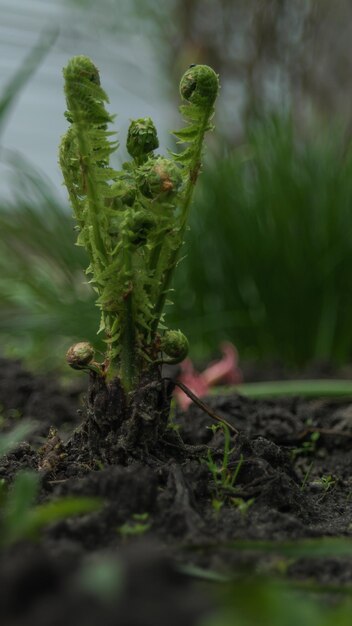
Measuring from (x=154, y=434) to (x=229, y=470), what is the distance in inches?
4.6

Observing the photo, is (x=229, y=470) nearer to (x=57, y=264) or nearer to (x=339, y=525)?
(x=339, y=525)

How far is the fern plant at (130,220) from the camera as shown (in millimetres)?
1049

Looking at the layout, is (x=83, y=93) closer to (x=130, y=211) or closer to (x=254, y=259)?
(x=130, y=211)

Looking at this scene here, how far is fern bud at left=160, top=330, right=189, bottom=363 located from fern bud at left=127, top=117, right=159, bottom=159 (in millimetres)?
242

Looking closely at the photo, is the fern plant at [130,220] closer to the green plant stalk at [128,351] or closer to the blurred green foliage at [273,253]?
the green plant stalk at [128,351]

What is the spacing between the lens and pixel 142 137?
1.13 meters

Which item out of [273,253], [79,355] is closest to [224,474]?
[79,355]

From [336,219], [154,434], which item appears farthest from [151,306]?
[336,219]

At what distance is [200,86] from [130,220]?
0.65ft

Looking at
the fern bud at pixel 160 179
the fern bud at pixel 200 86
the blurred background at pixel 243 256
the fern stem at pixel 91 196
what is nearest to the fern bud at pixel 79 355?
the fern stem at pixel 91 196

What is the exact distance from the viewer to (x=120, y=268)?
109 centimetres

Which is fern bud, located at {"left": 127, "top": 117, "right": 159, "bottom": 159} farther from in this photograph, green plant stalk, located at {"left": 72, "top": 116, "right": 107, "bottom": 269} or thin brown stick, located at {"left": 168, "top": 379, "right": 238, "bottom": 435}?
thin brown stick, located at {"left": 168, "top": 379, "right": 238, "bottom": 435}

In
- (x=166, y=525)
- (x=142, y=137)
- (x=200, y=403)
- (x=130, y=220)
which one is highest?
(x=142, y=137)

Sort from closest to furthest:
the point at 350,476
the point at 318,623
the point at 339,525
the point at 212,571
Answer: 1. the point at 318,623
2. the point at 212,571
3. the point at 339,525
4. the point at 350,476
